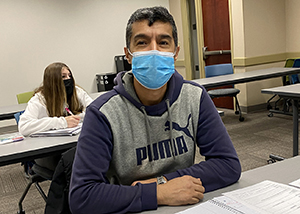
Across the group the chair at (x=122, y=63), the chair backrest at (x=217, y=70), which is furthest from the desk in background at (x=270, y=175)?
the chair at (x=122, y=63)

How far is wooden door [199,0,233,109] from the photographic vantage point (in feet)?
18.6

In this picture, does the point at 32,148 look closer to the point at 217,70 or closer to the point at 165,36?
the point at 165,36

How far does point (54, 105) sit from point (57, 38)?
4077 millimetres

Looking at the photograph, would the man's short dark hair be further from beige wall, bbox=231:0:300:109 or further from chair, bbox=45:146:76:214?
beige wall, bbox=231:0:300:109

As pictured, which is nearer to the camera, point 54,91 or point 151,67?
point 151,67

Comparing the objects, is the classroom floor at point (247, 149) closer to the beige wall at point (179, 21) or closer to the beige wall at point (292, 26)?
the beige wall at point (292, 26)

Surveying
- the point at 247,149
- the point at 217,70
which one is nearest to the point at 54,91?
the point at 247,149

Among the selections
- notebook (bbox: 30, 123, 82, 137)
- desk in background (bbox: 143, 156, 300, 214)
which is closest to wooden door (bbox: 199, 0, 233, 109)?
notebook (bbox: 30, 123, 82, 137)

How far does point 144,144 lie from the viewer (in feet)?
3.86

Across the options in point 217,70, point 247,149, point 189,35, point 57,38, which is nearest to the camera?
point 247,149

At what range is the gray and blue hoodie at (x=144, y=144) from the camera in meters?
1.04

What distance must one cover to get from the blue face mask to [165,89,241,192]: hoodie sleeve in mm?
214

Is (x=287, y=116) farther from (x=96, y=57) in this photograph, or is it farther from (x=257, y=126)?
(x=96, y=57)

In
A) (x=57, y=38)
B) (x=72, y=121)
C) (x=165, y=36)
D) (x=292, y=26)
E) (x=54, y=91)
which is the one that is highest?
(x=57, y=38)
